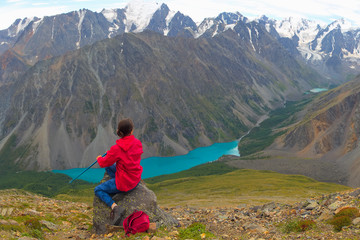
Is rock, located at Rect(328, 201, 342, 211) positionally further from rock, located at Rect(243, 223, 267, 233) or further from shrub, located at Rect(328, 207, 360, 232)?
rock, located at Rect(243, 223, 267, 233)

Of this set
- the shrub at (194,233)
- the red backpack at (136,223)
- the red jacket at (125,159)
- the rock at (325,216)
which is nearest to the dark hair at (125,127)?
the red jacket at (125,159)

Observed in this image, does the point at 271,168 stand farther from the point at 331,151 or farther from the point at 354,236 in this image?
the point at 354,236

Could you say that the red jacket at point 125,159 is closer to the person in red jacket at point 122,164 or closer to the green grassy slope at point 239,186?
the person in red jacket at point 122,164

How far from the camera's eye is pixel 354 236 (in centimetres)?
1518

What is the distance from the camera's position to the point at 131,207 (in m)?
18.5

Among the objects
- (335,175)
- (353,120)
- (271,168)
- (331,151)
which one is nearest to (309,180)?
(335,175)

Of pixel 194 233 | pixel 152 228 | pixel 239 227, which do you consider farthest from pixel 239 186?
pixel 152 228

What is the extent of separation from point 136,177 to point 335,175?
173m

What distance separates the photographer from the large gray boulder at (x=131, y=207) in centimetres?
1866

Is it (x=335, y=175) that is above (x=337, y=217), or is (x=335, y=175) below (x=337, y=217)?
below

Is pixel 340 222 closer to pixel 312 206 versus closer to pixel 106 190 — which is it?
pixel 312 206

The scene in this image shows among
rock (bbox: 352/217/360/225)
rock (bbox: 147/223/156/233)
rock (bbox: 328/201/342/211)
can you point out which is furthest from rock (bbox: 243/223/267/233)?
rock (bbox: 147/223/156/233)

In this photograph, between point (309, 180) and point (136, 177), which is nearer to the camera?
point (136, 177)

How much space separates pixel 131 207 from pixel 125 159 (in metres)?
3.52
